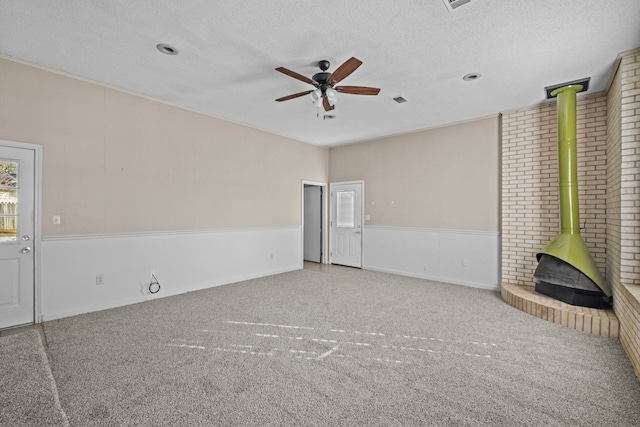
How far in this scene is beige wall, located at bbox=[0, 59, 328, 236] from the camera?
3488mm

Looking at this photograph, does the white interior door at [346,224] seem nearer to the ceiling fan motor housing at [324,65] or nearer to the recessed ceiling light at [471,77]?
the recessed ceiling light at [471,77]

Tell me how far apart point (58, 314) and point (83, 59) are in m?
2.90

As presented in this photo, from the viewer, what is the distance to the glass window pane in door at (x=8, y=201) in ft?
10.8

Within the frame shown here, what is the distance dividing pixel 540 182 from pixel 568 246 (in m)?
1.18

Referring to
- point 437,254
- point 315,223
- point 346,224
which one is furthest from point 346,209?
point 437,254

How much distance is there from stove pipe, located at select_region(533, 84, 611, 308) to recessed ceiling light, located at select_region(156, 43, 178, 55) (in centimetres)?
455

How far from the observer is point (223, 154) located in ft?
17.3

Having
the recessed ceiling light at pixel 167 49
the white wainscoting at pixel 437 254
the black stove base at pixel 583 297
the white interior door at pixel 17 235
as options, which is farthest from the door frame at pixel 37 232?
the black stove base at pixel 583 297

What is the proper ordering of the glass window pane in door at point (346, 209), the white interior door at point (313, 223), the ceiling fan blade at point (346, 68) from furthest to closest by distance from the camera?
the white interior door at point (313, 223)
the glass window pane in door at point (346, 209)
the ceiling fan blade at point (346, 68)

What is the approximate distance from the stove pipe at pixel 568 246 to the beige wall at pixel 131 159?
178 inches

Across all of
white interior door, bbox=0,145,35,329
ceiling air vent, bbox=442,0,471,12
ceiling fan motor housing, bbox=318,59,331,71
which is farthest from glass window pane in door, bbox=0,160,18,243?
ceiling air vent, bbox=442,0,471,12

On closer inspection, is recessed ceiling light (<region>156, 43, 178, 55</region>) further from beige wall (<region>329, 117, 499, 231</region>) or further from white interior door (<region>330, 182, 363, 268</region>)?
white interior door (<region>330, 182, 363, 268</region>)

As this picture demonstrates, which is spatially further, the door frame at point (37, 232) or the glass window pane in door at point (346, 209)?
the glass window pane in door at point (346, 209)

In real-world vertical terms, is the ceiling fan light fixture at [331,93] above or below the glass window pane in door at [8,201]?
above
